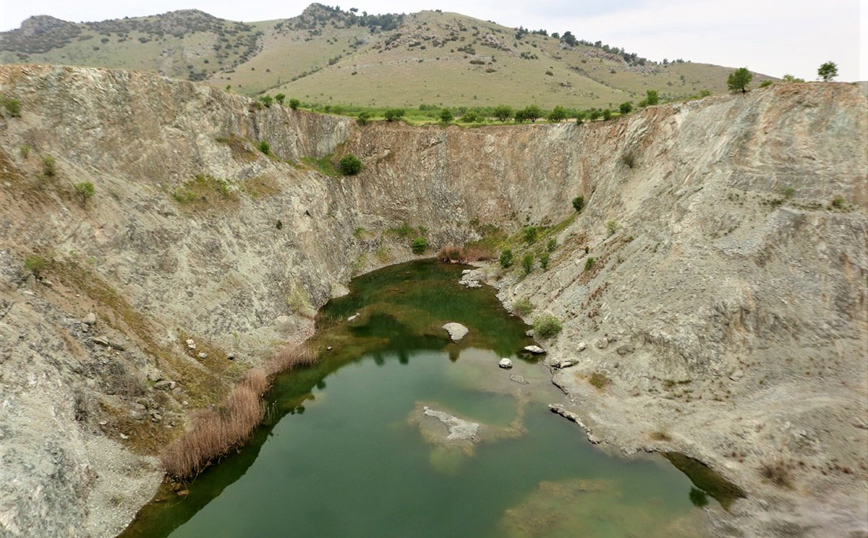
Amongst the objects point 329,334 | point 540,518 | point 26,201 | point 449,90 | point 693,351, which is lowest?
point 540,518

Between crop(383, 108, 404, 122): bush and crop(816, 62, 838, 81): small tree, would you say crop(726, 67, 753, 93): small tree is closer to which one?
crop(816, 62, 838, 81): small tree

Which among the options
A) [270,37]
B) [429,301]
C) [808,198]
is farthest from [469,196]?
A: [270,37]

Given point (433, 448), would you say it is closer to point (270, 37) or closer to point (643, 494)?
point (643, 494)

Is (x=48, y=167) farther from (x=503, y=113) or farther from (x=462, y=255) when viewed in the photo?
(x=503, y=113)

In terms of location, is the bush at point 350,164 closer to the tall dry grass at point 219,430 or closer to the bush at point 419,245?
the bush at point 419,245

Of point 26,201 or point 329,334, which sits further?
point 329,334

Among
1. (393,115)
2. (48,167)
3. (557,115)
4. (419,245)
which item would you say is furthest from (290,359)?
(557,115)

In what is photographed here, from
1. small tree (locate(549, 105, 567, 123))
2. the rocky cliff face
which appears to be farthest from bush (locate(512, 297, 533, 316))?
small tree (locate(549, 105, 567, 123))
